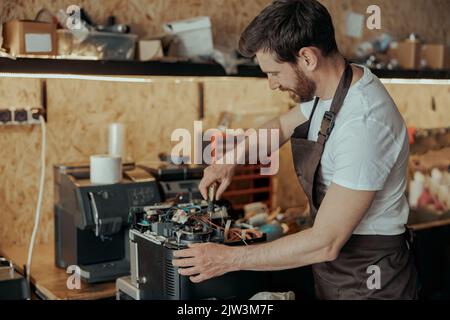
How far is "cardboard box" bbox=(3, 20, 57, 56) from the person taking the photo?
258 cm

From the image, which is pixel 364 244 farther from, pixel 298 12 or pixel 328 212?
pixel 298 12

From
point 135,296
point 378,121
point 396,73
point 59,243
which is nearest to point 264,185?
point 396,73

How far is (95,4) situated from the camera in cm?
309

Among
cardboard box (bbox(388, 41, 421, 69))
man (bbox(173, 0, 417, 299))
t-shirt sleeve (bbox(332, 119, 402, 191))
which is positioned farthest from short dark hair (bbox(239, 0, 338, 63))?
cardboard box (bbox(388, 41, 421, 69))

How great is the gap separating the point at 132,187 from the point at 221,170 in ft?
1.91

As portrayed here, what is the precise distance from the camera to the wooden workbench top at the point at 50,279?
2.50 meters

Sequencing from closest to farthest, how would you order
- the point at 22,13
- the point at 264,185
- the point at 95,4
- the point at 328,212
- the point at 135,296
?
the point at 328,212 → the point at 135,296 → the point at 22,13 → the point at 95,4 → the point at 264,185

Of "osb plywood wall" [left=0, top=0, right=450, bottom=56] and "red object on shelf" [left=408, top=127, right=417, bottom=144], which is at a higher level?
"osb plywood wall" [left=0, top=0, right=450, bottom=56]

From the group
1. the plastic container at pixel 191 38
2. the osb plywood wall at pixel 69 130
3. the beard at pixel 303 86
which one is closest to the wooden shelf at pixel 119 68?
the plastic container at pixel 191 38

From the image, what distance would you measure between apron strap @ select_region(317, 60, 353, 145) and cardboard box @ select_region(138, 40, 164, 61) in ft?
4.13

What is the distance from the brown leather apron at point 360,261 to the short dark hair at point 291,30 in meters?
0.17

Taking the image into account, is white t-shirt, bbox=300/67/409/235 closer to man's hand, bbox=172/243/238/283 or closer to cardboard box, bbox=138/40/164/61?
man's hand, bbox=172/243/238/283

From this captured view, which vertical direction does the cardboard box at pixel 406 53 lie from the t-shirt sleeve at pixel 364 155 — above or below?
above

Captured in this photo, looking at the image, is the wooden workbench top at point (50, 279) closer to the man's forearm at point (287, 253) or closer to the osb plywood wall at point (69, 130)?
the osb plywood wall at point (69, 130)
